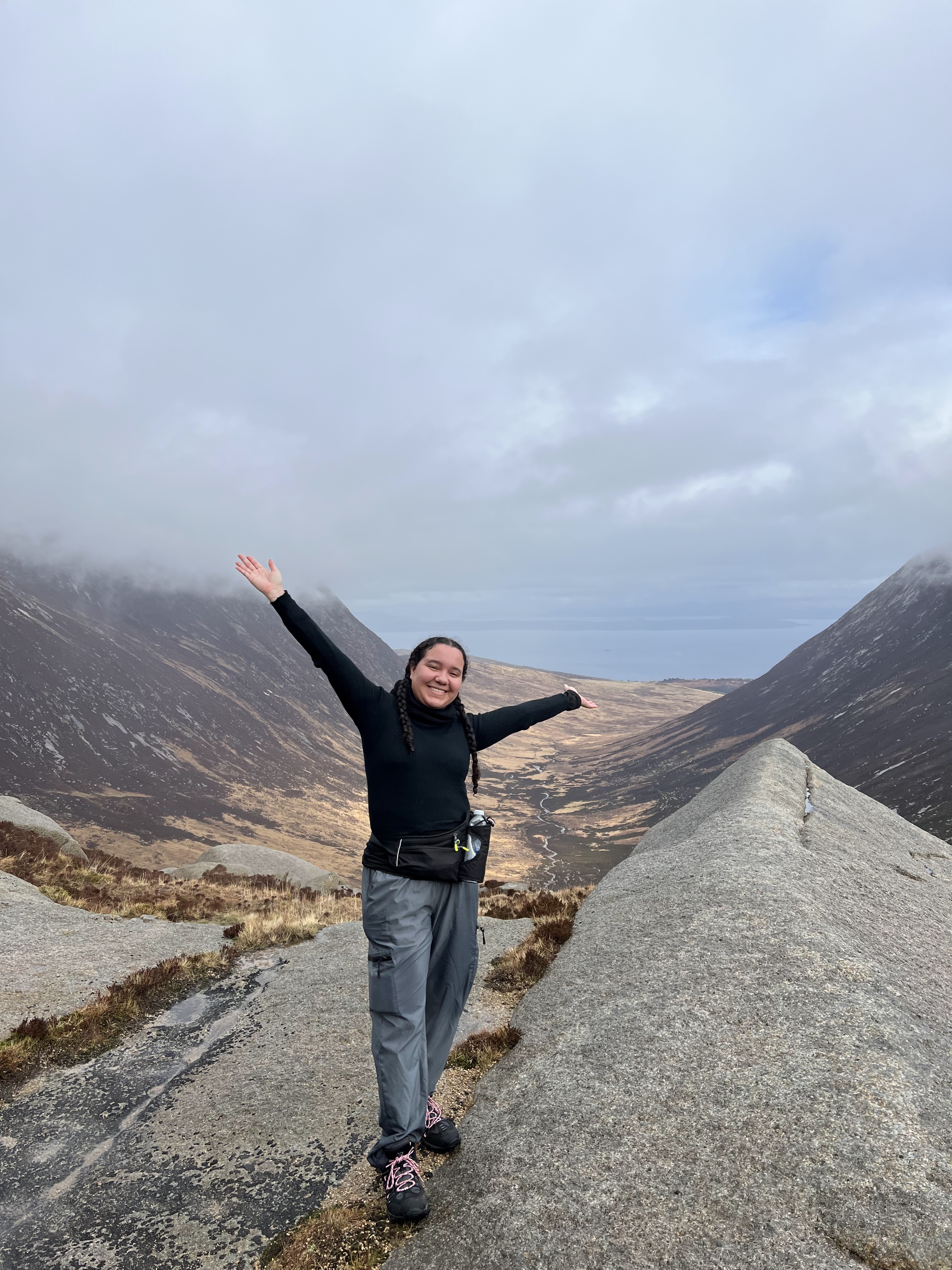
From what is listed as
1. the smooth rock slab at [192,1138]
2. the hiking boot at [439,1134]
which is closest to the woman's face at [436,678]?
the hiking boot at [439,1134]

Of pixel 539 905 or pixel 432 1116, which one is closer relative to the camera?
pixel 432 1116

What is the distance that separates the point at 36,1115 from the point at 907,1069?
31.3ft

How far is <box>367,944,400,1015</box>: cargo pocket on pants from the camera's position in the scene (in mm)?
5703

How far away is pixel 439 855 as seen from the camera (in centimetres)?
584

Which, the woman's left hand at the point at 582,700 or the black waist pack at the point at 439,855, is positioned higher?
the woman's left hand at the point at 582,700

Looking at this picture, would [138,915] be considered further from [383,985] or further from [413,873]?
[413,873]

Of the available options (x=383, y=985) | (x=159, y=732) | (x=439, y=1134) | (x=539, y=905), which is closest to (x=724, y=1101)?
(x=439, y=1134)

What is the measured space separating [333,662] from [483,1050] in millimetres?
5663

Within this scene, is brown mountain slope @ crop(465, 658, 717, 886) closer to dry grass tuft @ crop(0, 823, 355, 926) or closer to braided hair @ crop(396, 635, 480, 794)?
dry grass tuft @ crop(0, 823, 355, 926)

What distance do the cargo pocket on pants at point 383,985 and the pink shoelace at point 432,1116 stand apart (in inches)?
56.1

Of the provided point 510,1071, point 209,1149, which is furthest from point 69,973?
point 510,1071

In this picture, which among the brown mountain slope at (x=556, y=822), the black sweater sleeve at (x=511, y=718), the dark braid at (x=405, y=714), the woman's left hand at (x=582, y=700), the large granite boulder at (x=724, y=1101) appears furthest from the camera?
the brown mountain slope at (x=556, y=822)

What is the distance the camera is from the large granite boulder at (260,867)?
1395 inches

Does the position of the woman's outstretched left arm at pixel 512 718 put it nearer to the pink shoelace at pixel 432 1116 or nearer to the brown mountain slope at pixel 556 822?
the pink shoelace at pixel 432 1116
